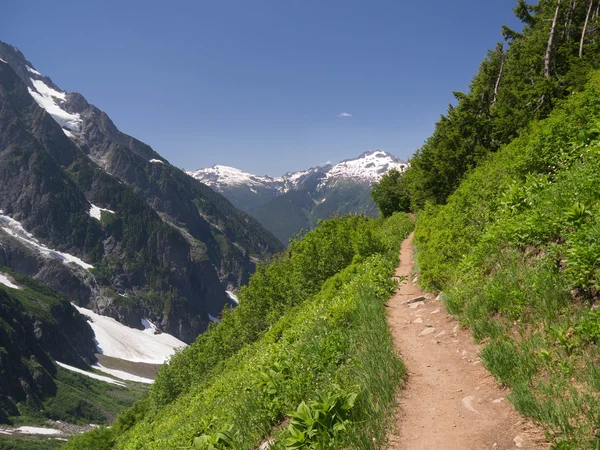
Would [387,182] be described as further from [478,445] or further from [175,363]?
[478,445]

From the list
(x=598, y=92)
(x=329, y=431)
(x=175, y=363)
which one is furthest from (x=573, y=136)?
(x=175, y=363)

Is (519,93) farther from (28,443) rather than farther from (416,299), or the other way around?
(28,443)

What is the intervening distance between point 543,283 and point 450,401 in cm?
276

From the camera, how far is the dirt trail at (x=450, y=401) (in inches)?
198

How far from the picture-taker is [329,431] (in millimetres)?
5578

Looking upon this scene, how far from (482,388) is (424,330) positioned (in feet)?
10.1

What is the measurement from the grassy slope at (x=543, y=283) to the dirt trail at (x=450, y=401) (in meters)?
0.30

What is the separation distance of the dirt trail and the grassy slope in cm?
30

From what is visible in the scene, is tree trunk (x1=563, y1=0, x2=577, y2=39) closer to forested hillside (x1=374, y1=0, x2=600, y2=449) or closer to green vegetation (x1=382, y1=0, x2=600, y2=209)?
green vegetation (x1=382, y1=0, x2=600, y2=209)

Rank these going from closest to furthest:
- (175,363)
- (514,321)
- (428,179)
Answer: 1. (514,321)
2. (428,179)
3. (175,363)

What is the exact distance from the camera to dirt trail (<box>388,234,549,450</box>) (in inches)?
198

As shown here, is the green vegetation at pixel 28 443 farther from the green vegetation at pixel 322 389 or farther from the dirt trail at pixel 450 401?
the dirt trail at pixel 450 401

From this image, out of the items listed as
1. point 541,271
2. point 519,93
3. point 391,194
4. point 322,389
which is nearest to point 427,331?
point 541,271

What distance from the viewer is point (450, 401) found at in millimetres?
6117
